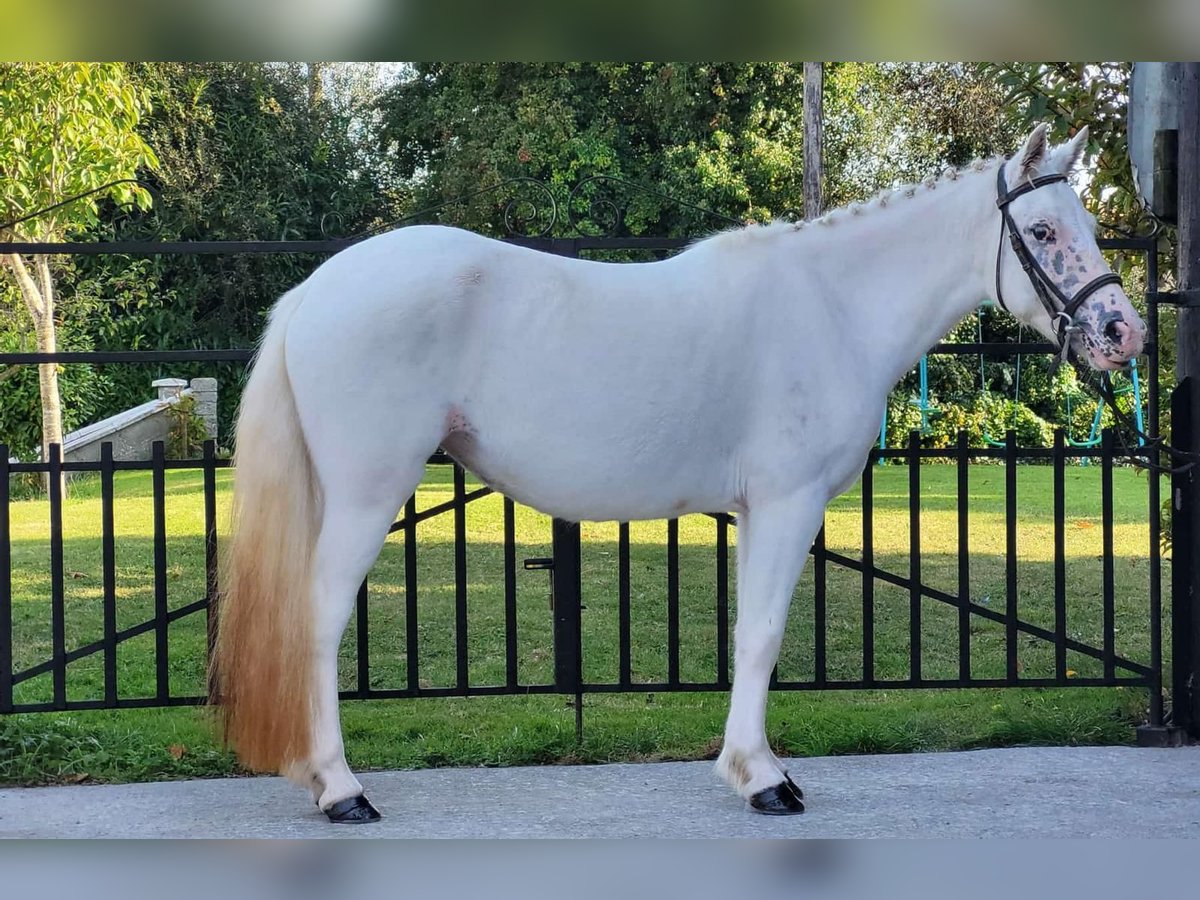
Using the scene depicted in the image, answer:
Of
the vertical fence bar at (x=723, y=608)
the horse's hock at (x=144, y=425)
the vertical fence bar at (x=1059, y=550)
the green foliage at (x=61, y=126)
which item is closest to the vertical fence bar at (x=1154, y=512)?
the vertical fence bar at (x=1059, y=550)

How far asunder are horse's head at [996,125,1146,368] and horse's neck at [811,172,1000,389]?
135mm

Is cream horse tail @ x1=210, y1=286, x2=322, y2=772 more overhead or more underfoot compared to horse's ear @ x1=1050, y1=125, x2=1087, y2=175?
more underfoot

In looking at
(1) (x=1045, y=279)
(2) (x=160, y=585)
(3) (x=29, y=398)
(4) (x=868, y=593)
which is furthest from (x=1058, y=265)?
(3) (x=29, y=398)

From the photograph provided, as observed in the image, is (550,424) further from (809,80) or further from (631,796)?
(809,80)

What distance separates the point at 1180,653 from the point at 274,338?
150 inches

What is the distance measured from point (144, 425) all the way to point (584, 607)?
674cm

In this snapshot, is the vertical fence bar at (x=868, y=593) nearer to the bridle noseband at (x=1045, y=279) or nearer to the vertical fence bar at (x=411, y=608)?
the bridle noseband at (x=1045, y=279)

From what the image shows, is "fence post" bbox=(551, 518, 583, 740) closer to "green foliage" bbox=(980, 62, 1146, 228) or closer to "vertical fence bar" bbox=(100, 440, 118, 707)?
"vertical fence bar" bbox=(100, 440, 118, 707)

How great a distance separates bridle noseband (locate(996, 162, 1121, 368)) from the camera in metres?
3.77

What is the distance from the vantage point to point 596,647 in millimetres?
6793

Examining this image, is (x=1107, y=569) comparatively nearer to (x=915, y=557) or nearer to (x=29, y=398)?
(x=915, y=557)

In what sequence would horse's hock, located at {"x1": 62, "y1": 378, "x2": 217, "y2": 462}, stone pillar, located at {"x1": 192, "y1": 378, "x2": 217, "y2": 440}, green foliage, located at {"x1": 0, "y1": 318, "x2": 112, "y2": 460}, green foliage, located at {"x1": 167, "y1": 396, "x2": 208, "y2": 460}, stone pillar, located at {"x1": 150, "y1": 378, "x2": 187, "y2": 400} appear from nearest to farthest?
1. horse's hock, located at {"x1": 62, "y1": 378, "x2": 217, "y2": 462}
2. green foliage, located at {"x1": 167, "y1": 396, "x2": 208, "y2": 460}
3. green foliage, located at {"x1": 0, "y1": 318, "x2": 112, "y2": 460}
4. stone pillar, located at {"x1": 150, "y1": 378, "x2": 187, "y2": 400}
5. stone pillar, located at {"x1": 192, "y1": 378, "x2": 217, "y2": 440}

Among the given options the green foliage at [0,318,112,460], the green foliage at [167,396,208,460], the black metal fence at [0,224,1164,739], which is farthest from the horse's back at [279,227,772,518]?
the green foliage at [0,318,112,460]

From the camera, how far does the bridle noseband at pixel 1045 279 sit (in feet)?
12.4
